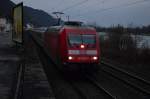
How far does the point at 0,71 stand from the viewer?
2028 cm

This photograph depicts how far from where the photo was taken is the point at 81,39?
18562mm

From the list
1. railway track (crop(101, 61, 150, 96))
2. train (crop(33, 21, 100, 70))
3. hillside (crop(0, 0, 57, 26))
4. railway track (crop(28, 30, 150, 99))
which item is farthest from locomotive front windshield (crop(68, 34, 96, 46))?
hillside (crop(0, 0, 57, 26))

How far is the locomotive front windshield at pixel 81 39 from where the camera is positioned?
60.4 feet

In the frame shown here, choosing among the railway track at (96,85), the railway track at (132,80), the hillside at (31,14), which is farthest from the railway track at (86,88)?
the hillside at (31,14)

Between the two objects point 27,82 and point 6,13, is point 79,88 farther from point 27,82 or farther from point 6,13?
point 6,13

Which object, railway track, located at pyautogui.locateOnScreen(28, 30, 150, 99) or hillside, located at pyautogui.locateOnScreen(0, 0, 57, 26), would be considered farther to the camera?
hillside, located at pyautogui.locateOnScreen(0, 0, 57, 26)

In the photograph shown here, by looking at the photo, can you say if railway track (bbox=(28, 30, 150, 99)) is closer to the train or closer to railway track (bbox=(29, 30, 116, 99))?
railway track (bbox=(29, 30, 116, 99))

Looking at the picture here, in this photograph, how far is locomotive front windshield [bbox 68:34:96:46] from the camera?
60.4ft

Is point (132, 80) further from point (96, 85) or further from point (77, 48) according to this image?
point (77, 48)

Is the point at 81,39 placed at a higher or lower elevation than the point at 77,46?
higher

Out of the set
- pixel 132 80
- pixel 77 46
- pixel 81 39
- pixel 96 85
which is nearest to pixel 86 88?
pixel 96 85

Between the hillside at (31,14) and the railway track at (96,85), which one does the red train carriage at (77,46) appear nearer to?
the railway track at (96,85)

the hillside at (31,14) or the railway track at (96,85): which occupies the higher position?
the hillside at (31,14)

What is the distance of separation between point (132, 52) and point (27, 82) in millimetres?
15993
